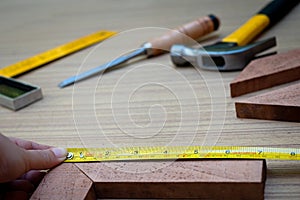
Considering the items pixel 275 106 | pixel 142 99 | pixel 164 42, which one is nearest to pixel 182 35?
pixel 164 42

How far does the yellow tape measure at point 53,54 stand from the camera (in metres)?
1.17

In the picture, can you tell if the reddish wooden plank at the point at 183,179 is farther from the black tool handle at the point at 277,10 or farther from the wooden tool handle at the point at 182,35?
the black tool handle at the point at 277,10

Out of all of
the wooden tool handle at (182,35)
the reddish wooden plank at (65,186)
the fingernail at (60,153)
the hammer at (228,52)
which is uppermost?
the wooden tool handle at (182,35)

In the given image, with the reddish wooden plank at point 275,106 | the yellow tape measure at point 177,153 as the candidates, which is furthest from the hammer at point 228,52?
the yellow tape measure at point 177,153

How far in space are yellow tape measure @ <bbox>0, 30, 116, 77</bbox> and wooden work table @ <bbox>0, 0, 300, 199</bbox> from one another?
21 millimetres

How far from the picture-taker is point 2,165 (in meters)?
0.61

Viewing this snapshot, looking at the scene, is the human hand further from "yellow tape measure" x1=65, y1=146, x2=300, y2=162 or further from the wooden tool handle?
the wooden tool handle

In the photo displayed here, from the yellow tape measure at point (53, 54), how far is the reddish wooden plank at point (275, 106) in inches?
23.3

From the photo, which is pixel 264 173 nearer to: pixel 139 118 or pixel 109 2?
pixel 139 118

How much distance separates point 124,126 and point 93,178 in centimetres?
21

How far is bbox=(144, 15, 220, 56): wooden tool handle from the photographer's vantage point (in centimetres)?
117

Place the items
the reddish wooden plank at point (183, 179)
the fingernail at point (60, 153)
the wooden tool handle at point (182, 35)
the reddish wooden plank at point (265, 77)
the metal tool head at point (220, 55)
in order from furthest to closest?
the wooden tool handle at point (182, 35)
the metal tool head at point (220, 55)
the reddish wooden plank at point (265, 77)
the fingernail at point (60, 153)
the reddish wooden plank at point (183, 179)

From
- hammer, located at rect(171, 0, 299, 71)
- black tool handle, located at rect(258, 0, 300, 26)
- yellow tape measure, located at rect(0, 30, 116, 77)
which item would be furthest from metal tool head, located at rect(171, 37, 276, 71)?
yellow tape measure, located at rect(0, 30, 116, 77)

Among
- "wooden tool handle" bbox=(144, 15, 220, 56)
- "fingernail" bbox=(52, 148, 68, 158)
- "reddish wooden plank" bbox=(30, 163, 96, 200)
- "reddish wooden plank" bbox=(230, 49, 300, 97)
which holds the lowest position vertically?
"reddish wooden plank" bbox=(30, 163, 96, 200)
